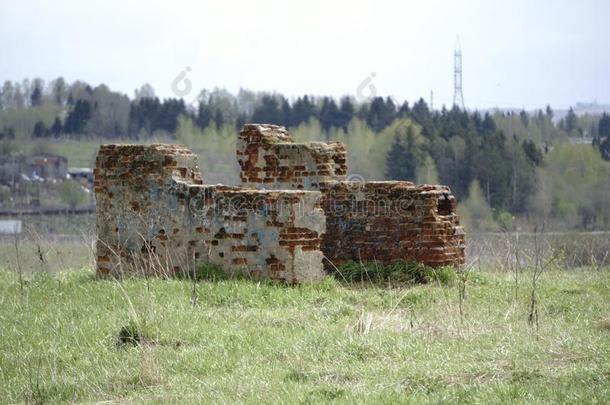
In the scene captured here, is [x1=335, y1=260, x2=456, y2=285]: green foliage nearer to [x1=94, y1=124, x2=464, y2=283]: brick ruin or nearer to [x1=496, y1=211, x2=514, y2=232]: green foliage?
[x1=94, y1=124, x2=464, y2=283]: brick ruin

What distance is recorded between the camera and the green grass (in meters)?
7.57

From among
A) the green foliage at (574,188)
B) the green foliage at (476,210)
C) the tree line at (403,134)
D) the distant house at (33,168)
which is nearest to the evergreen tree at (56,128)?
the tree line at (403,134)

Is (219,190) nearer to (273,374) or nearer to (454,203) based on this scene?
(454,203)

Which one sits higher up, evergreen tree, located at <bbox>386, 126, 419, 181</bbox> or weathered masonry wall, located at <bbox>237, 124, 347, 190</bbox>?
weathered masonry wall, located at <bbox>237, 124, 347, 190</bbox>

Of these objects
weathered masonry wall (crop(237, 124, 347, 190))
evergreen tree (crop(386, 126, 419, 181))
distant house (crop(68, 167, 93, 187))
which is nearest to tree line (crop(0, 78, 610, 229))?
evergreen tree (crop(386, 126, 419, 181))

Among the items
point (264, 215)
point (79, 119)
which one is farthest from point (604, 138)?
point (264, 215)

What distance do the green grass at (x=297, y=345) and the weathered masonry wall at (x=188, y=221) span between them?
0.53 meters

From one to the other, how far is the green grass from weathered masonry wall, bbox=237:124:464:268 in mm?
1579

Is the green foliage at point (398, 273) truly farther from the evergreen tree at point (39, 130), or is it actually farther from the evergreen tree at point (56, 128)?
the evergreen tree at point (39, 130)

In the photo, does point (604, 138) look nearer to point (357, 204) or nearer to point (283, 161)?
point (283, 161)

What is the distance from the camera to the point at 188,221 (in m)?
12.9

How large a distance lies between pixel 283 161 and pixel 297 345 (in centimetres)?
611

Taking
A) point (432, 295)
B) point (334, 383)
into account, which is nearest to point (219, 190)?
point (432, 295)

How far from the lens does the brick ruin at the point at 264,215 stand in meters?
12.4
